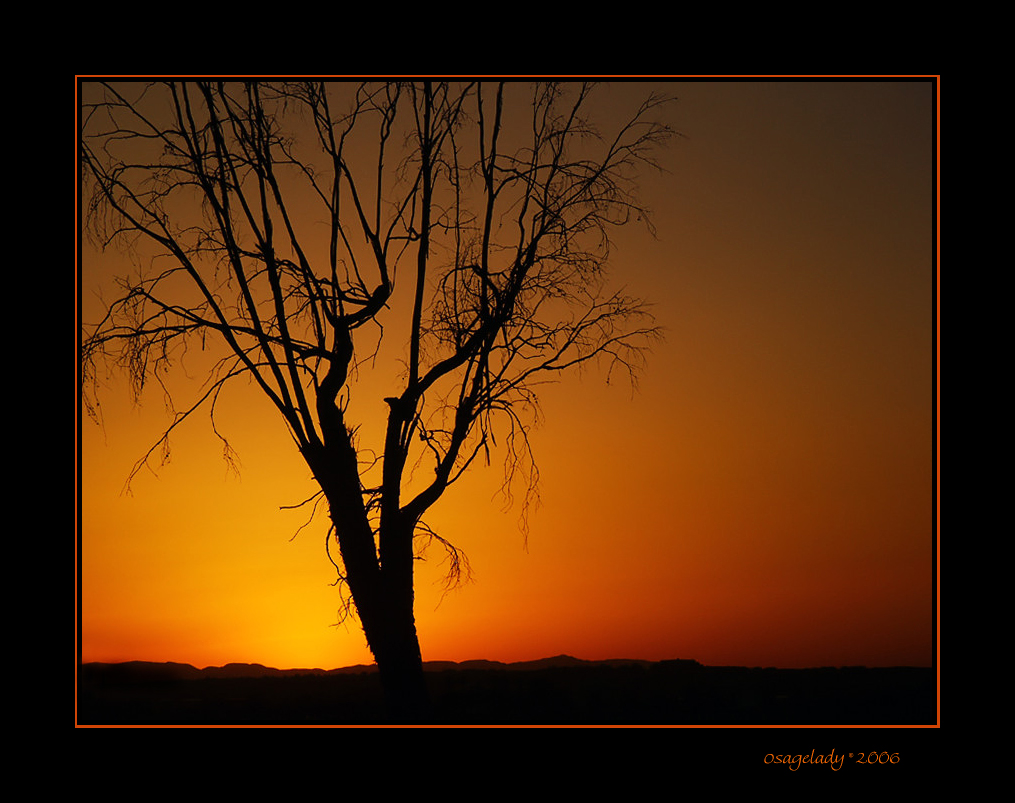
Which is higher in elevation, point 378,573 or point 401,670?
point 378,573

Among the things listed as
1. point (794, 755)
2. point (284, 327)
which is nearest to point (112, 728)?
point (284, 327)

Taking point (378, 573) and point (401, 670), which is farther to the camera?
point (378, 573)

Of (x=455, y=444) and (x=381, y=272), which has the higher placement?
(x=381, y=272)

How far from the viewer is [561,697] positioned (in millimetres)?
6645

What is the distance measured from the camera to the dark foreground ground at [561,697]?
21.3 ft

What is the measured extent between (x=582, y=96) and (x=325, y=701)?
3894mm

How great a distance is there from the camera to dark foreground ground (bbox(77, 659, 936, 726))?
21.3 feet

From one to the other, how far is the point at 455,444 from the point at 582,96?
2.22 m
